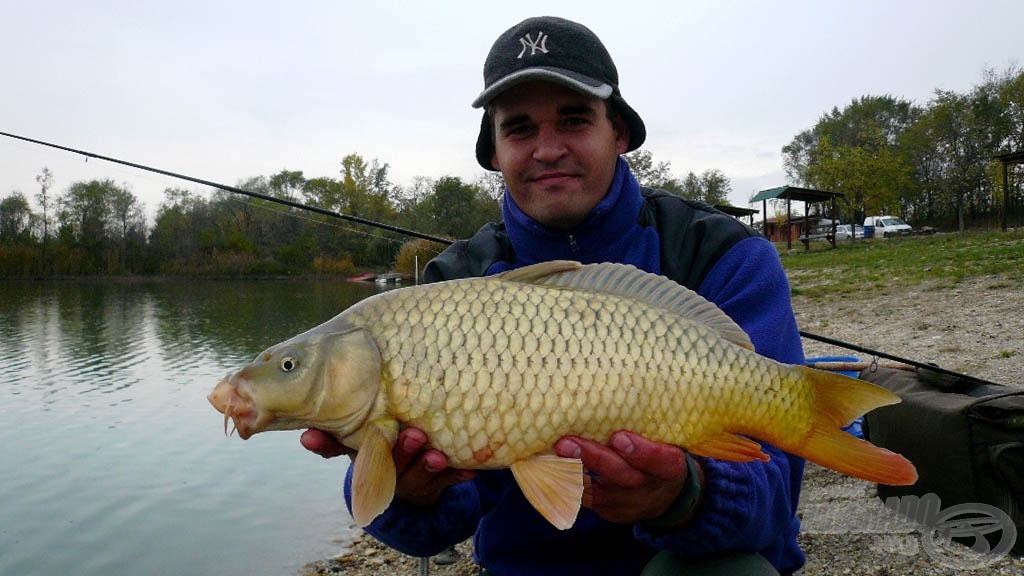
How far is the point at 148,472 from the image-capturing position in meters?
5.42

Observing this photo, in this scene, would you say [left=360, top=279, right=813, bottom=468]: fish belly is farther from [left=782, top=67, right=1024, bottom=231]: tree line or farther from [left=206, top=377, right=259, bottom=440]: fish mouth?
[left=782, top=67, right=1024, bottom=231]: tree line

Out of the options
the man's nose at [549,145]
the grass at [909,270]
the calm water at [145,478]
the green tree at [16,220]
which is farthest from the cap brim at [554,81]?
A: the green tree at [16,220]

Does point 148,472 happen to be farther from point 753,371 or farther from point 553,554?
point 753,371

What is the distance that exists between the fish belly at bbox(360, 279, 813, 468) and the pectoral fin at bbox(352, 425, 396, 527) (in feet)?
0.18

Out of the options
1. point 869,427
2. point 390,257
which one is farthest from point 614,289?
point 390,257

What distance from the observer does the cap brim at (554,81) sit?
1651 millimetres

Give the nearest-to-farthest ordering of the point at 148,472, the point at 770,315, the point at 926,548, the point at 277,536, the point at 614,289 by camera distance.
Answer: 1. the point at 614,289
2. the point at 770,315
3. the point at 926,548
4. the point at 277,536
5. the point at 148,472

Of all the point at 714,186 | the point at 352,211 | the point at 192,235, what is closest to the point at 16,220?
the point at 192,235

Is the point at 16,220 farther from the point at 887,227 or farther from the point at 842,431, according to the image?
the point at 842,431

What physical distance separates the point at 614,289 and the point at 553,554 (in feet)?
2.38

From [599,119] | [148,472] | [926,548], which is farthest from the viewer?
[148,472]

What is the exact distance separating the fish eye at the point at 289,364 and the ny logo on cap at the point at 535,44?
951 millimetres

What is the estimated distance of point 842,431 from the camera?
1.25m

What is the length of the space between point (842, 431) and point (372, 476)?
0.82 m
